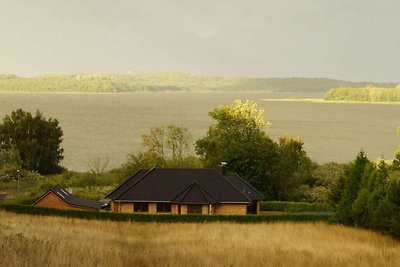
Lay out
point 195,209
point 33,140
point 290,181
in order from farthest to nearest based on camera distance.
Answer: point 33,140 < point 290,181 < point 195,209

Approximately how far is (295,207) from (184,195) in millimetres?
11183

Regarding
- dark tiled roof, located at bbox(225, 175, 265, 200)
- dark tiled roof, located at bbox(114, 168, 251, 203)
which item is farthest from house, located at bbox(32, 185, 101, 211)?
dark tiled roof, located at bbox(225, 175, 265, 200)

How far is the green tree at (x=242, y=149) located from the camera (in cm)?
6531

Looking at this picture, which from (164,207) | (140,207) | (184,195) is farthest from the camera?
(140,207)

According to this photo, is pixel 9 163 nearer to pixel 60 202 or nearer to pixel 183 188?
pixel 60 202

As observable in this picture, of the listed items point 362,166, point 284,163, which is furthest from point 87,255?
point 284,163

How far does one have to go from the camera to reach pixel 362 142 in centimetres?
15925

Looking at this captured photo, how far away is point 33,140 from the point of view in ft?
303

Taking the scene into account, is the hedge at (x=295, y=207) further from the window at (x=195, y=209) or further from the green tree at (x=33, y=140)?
the green tree at (x=33, y=140)

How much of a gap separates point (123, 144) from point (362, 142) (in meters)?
66.0

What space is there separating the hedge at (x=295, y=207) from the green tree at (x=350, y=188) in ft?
36.8

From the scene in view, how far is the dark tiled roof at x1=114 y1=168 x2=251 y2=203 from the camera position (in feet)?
170

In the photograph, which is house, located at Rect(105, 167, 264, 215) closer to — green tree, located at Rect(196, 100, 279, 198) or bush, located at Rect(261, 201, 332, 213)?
bush, located at Rect(261, 201, 332, 213)

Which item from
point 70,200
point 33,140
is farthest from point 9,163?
point 70,200
